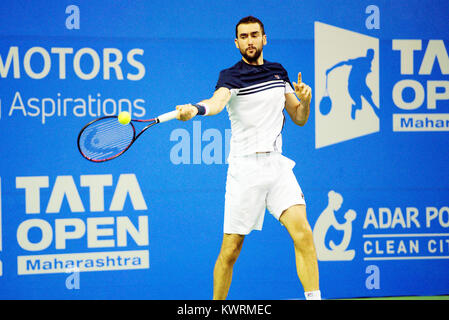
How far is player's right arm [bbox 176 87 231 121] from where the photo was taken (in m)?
3.40

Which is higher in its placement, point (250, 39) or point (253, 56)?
point (250, 39)

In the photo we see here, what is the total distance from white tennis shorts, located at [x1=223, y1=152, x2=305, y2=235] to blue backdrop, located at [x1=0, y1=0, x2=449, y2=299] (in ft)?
3.26

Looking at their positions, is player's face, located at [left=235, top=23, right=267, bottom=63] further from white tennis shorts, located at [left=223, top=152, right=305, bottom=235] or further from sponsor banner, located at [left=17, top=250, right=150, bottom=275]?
sponsor banner, located at [left=17, top=250, right=150, bottom=275]

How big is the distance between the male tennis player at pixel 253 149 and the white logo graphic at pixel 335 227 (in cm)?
114

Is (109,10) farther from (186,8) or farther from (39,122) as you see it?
(39,122)

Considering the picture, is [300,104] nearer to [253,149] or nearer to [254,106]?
[254,106]

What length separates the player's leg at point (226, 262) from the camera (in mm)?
3926

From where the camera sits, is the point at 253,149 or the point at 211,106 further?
the point at 253,149

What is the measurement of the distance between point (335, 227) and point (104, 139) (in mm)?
2088

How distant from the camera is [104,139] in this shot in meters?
3.88

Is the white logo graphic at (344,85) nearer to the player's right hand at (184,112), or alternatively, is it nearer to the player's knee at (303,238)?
the player's knee at (303,238)

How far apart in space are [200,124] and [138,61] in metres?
0.68

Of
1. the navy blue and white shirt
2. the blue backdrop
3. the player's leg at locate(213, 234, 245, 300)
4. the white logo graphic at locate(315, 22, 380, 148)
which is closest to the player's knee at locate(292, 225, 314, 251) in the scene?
the player's leg at locate(213, 234, 245, 300)

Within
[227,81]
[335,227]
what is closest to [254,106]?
[227,81]
